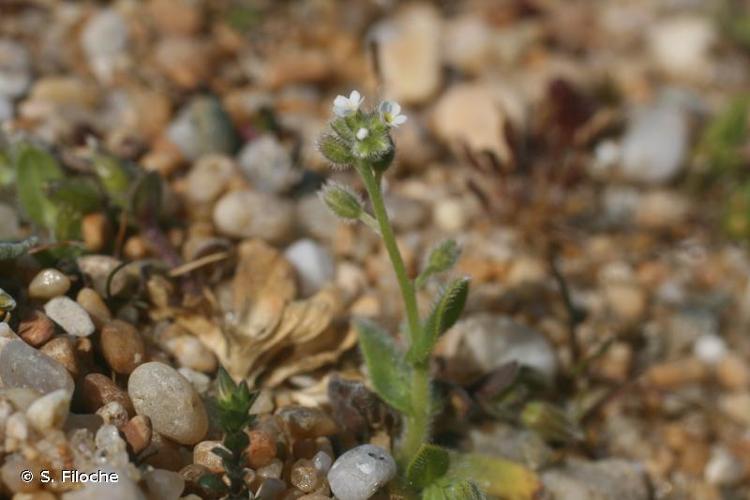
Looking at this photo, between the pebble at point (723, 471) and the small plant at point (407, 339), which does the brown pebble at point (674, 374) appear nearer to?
the pebble at point (723, 471)

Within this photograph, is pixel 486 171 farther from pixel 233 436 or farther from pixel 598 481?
pixel 233 436

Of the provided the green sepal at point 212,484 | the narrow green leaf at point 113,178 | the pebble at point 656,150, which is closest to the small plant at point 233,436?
the green sepal at point 212,484

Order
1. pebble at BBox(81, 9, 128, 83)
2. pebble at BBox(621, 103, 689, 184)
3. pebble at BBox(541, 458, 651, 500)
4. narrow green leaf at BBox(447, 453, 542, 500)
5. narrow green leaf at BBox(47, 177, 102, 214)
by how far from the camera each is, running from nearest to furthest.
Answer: narrow green leaf at BBox(447, 453, 542, 500) < pebble at BBox(541, 458, 651, 500) < narrow green leaf at BBox(47, 177, 102, 214) < pebble at BBox(81, 9, 128, 83) < pebble at BBox(621, 103, 689, 184)

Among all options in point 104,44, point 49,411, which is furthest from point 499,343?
point 104,44

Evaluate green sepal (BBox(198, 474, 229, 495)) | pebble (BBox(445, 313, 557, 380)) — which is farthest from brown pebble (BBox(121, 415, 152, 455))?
pebble (BBox(445, 313, 557, 380))

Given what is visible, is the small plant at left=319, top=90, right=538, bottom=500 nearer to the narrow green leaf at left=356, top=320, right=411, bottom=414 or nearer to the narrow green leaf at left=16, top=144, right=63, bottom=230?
the narrow green leaf at left=356, top=320, right=411, bottom=414

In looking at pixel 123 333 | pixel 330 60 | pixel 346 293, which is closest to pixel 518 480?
pixel 346 293

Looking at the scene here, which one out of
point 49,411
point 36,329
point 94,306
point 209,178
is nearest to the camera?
point 49,411
